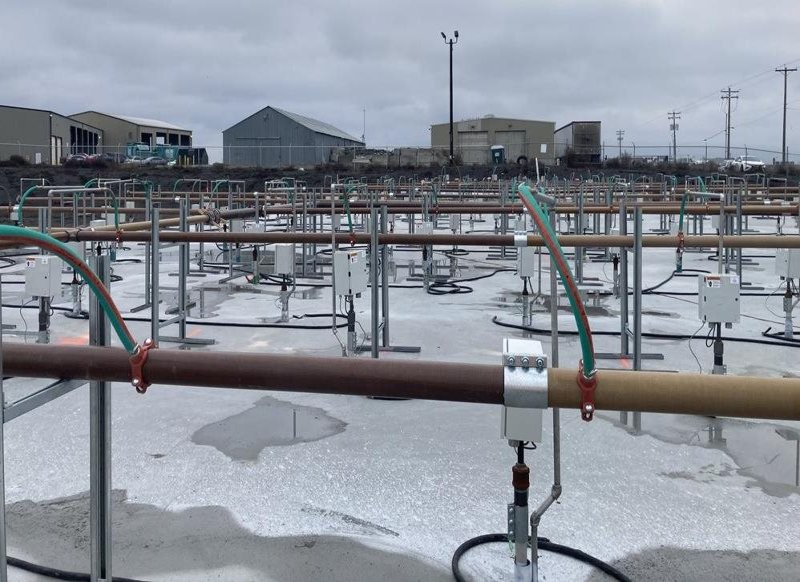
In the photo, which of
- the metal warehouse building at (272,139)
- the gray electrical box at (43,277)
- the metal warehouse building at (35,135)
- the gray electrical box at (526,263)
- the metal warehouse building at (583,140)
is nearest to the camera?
the gray electrical box at (43,277)

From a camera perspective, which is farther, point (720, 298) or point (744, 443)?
point (720, 298)

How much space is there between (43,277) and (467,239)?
4062mm

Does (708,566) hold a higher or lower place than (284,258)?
lower

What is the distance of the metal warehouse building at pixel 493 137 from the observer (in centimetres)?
5503

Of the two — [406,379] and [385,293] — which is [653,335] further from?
[406,379]

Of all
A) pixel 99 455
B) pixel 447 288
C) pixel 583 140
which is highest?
pixel 583 140

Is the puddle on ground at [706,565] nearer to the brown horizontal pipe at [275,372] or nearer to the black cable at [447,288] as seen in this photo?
the brown horizontal pipe at [275,372]

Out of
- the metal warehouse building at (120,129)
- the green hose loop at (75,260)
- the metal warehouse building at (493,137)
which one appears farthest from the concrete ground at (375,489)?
the metal warehouse building at (120,129)

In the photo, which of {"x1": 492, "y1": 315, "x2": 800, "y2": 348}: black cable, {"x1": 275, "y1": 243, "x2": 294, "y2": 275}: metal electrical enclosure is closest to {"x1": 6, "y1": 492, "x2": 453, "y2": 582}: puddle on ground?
{"x1": 492, "y1": 315, "x2": 800, "y2": 348}: black cable

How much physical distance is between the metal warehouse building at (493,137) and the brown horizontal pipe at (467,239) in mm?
46395

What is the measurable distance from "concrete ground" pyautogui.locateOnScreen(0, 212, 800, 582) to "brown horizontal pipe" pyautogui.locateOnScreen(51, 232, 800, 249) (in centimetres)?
126

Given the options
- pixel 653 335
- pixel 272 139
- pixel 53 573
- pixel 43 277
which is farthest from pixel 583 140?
pixel 53 573

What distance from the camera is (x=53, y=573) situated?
10.7 ft

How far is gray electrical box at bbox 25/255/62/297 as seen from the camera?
7.39 m
